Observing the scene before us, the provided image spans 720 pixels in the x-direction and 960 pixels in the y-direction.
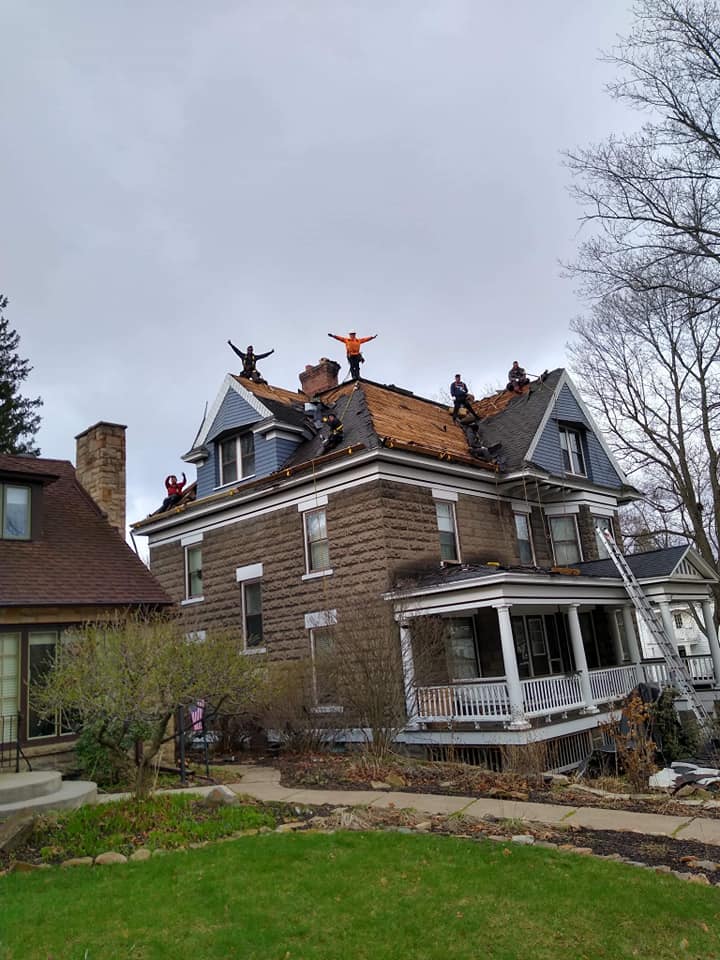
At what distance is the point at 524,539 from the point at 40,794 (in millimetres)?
15296

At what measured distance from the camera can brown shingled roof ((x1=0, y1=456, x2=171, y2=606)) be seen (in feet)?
45.0

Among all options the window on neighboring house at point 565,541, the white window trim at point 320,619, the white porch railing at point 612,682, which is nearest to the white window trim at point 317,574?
the white window trim at point 320,619

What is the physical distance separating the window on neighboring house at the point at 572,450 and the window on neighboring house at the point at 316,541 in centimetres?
909

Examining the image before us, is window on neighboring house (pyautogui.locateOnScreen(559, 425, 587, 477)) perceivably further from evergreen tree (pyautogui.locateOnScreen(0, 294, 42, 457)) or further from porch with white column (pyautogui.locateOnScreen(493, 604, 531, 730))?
evergreen tree (pyautogui.locateOnScreen(0, 294, 42, 457))

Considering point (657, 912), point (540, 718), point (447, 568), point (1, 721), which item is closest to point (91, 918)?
point (657, 912)

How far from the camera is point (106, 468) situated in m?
18.2

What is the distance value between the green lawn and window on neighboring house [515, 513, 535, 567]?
14.4 m

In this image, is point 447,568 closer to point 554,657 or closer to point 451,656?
point 451,656

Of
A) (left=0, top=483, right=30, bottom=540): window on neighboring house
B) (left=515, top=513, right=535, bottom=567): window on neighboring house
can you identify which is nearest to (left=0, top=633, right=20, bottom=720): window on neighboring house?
(left=0, top=483, right=30, bottom=540): window on neighboring house

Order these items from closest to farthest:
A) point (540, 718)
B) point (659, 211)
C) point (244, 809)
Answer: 1. point (244, 809)
2. point (659, 211)
3. point (540, 718)


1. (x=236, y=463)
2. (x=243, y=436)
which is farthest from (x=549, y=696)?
(x=243, y=436)

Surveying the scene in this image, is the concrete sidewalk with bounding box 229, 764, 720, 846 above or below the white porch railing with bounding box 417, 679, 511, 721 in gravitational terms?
below

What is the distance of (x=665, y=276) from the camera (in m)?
14.6

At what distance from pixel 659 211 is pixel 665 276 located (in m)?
1.29
